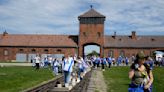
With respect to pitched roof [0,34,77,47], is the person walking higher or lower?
lower

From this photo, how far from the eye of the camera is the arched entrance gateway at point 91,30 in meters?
80.6

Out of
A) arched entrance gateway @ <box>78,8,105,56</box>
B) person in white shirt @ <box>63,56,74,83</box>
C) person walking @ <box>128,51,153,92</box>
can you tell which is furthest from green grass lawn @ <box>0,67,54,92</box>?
arched entrance gateway @ <box>78,8,105,56</box>

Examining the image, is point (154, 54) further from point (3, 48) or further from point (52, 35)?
point (3, 48)

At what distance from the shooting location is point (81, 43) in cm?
8088

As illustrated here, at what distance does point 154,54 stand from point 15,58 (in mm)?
27890

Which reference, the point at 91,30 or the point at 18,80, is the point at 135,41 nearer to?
the point at 91,30

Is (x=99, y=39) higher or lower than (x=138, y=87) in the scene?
higher

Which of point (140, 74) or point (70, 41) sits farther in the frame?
point (70, 41)

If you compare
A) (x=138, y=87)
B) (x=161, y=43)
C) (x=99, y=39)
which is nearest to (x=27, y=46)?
(x=99, y=39)

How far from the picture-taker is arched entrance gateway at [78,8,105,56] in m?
80.6

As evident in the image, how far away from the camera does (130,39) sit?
281 ft

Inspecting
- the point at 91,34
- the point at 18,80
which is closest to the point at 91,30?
the point at 91,34

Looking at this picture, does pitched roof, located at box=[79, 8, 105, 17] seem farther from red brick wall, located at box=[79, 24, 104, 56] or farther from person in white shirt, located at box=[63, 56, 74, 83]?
person in white shirt, located at box=[63, 56, 74, 83]

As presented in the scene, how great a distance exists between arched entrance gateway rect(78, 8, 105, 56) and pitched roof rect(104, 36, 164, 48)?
2.24 metres
